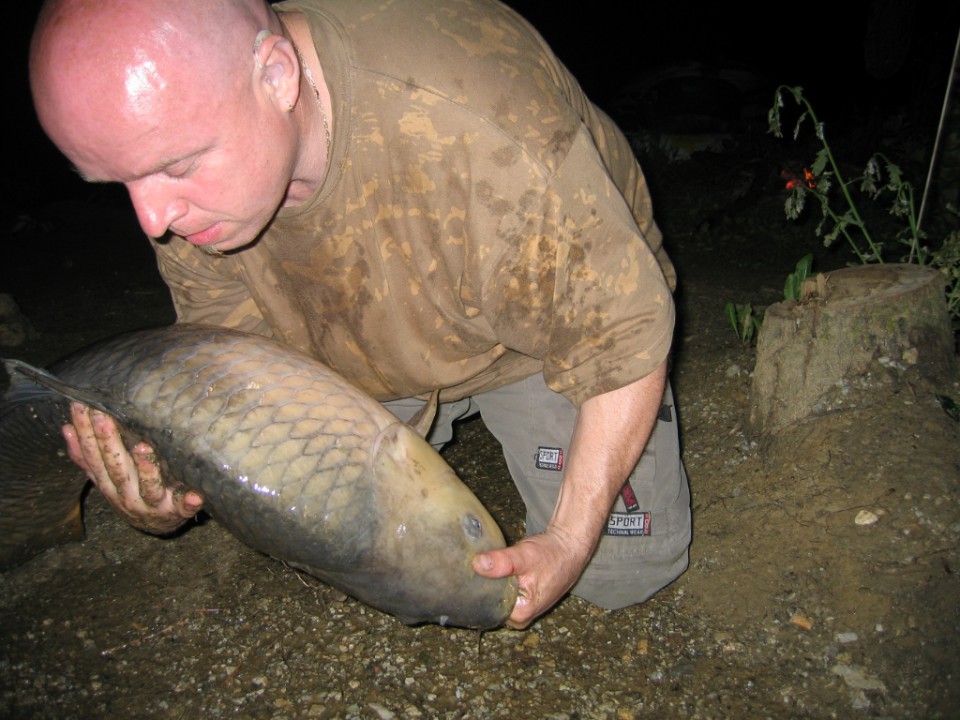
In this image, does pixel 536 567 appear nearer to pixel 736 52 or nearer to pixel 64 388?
pixel 64 388

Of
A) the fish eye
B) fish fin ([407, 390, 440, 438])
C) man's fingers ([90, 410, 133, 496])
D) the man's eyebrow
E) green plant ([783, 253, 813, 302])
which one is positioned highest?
the man's eyebrow

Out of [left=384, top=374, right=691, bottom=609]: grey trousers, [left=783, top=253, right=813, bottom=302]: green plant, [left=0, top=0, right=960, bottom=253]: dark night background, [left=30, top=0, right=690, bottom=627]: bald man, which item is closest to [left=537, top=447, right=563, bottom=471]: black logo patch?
[left=384, top=374, right=691, bottom=609]: grey trousers

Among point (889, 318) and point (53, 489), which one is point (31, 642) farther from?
point (889, 318)

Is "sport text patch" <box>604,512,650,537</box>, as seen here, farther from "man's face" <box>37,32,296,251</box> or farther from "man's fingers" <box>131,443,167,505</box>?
"man's face" <box>37,32,296,251</box>

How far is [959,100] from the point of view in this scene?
12.1ft

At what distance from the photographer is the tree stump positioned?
2391mm

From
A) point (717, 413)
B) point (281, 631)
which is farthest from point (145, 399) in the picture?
point (717, 413)

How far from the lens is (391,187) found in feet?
5.91

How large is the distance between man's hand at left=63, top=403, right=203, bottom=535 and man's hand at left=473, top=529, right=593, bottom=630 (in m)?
0.75

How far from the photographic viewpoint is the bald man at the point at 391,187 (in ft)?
4.64

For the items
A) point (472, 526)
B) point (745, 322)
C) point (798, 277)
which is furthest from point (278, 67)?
point (745, 322)

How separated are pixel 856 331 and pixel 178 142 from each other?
216cm

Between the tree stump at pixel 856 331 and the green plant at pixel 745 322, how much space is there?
2.35 ft

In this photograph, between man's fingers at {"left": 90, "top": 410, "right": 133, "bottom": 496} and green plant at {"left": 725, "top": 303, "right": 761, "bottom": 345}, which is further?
green plant at {"left": 725, "top": 303, "right": 761, "bottom": 345}
